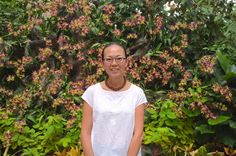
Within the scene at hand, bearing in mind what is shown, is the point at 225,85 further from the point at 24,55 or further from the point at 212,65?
the point at 24,55

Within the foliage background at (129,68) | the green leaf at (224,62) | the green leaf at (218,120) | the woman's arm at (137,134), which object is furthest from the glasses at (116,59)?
the green leaf at (224,62)

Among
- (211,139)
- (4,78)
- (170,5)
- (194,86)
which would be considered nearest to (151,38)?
(170,5)

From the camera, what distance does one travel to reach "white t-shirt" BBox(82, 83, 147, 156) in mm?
2738

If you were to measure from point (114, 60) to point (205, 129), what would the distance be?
2.22 metres

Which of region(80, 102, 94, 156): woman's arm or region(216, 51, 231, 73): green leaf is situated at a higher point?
region(216, 51, 231, 73): green leaf

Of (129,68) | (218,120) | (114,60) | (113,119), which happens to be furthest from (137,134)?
(129,68)

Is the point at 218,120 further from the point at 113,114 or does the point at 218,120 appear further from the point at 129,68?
the point at 113,114

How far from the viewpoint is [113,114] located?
2.73m

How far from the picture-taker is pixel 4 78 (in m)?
5.79

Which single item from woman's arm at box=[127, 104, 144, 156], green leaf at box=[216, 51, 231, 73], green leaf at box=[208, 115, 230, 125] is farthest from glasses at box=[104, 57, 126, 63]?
green leaf at box=[216, 51, 231, 73]

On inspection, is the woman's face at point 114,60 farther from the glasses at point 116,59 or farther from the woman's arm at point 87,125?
the woman's arm at point 87,125

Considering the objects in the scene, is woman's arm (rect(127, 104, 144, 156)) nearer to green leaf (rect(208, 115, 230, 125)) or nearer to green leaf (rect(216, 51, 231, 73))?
green leaf (rect(208, 115, 230, 125))

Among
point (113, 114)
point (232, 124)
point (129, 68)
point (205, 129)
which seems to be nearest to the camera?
point (113, 114)

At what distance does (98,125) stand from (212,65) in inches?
97.0
